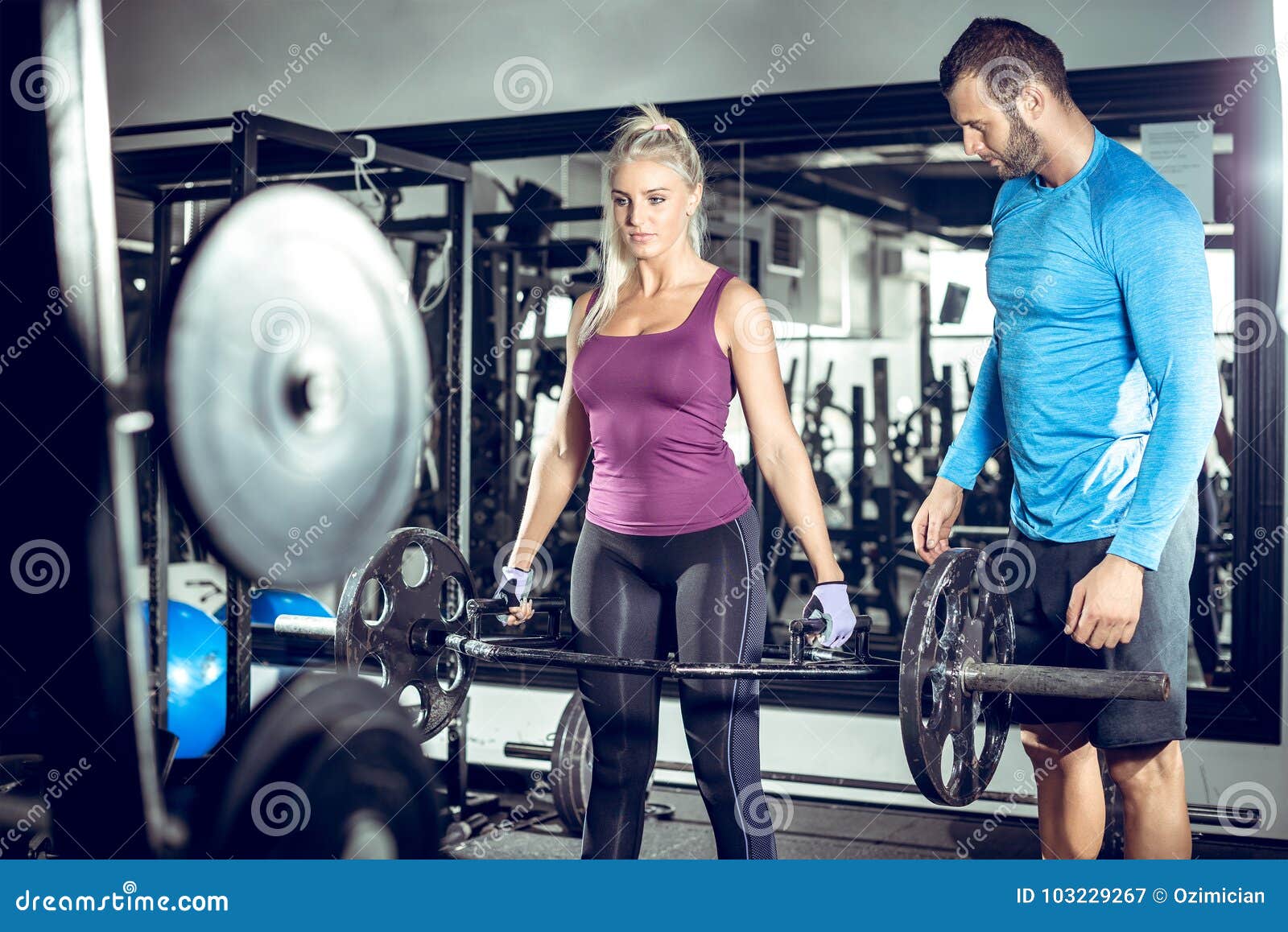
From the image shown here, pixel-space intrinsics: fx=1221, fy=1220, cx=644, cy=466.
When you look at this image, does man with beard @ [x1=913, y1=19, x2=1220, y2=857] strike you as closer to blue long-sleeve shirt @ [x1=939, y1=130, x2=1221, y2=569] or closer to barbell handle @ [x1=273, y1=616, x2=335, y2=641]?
blue long-sleeve shirt @ [x1=939, y1=130, x2=1221, y2=569]

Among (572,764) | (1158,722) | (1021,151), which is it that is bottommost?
(572,764)

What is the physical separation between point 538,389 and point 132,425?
164 cm

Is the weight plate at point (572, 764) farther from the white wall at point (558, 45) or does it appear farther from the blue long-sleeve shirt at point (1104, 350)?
the white wall at point (558, 45)

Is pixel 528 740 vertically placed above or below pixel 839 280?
below

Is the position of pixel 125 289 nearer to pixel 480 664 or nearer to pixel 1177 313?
pixel 480 664

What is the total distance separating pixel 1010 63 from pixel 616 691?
3.90 ft

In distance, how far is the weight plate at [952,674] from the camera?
5.93ft

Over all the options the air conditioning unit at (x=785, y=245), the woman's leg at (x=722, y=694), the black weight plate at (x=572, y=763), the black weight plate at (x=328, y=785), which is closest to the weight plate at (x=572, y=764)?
the black weight plate at (x=572, y=763)

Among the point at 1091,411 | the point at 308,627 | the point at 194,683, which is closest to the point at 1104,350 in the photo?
the point at 1091,411

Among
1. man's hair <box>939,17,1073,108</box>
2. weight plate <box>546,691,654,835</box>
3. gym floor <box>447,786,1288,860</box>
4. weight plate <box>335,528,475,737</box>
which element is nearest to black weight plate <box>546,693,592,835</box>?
weight plate <box>546,691,654,835</box>

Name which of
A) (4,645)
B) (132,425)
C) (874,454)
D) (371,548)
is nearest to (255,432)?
(132,425)

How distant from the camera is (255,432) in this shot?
10.4 feet

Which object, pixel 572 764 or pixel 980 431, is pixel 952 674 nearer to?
pixel 980 431

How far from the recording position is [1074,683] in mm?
1688
